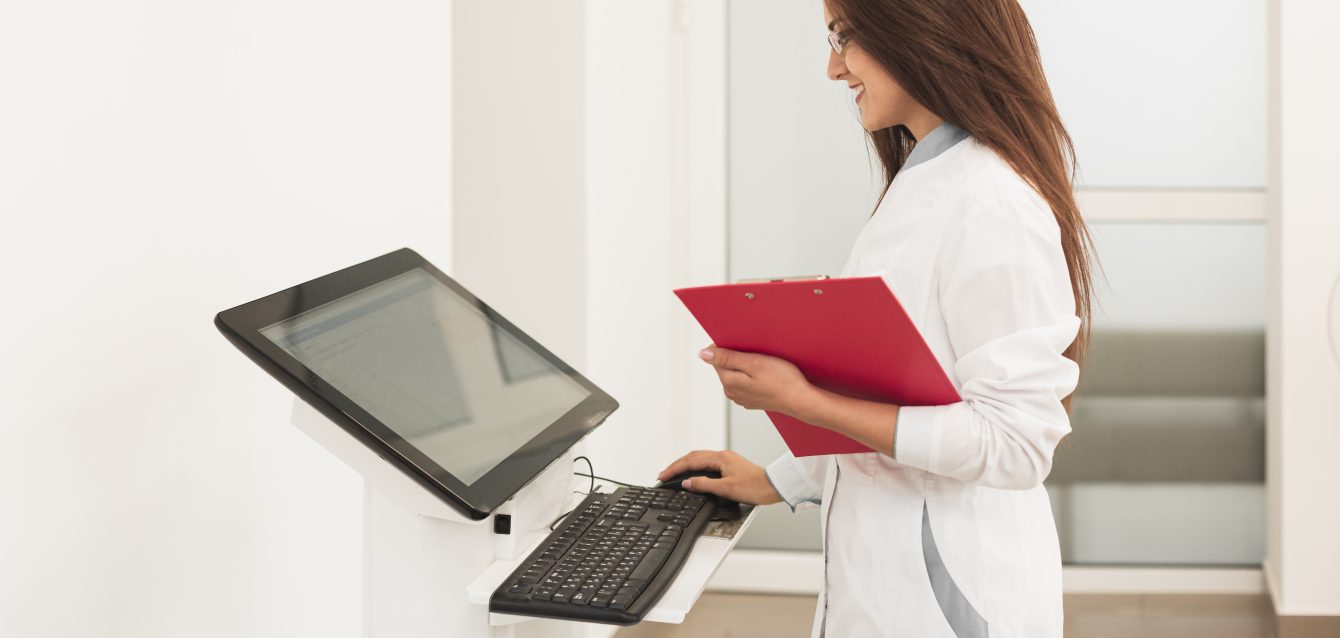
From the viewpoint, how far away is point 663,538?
3.68 feet

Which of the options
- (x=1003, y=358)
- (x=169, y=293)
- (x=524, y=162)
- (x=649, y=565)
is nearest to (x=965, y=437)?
(x=1003, y=358)

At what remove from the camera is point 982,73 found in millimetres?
1157

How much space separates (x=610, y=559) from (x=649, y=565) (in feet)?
0.13

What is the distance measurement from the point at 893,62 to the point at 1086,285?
0.32 meters

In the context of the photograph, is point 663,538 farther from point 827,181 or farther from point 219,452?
point 827,181

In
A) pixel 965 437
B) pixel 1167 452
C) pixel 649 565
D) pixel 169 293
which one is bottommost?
pixel 1167 452

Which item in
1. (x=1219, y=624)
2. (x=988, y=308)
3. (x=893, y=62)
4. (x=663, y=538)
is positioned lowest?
(x=1219, y=624)

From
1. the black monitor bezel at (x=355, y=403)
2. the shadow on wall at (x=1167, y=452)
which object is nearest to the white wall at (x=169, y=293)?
the black monitor bezel at (x=355, y=403)

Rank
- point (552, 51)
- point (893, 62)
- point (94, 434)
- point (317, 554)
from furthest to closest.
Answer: point (552, 51)
point (317, 554)
point (893, 62)
point (94, 434)

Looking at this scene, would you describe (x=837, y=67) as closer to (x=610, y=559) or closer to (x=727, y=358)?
(x=727, y=358)

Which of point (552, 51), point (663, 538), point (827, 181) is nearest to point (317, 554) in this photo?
point (663, 538)

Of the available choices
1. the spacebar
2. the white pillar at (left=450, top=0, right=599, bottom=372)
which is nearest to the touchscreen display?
the spacebar

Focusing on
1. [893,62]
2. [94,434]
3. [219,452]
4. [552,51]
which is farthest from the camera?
[552,51]

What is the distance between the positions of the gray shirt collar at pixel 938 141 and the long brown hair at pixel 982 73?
1.2 inches
